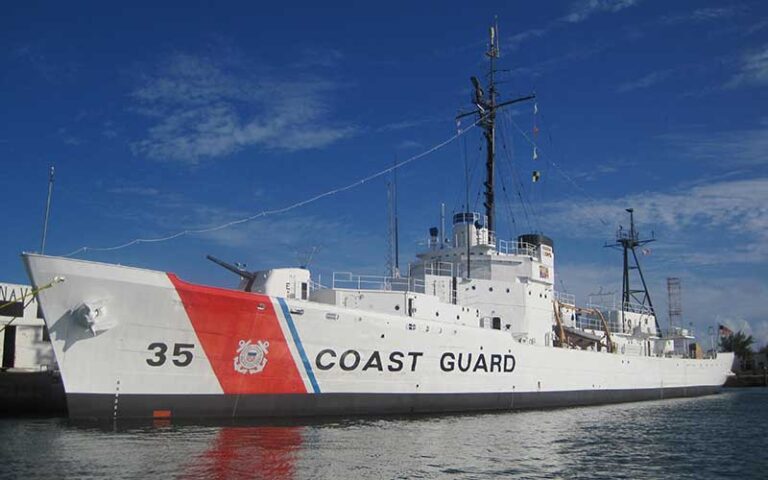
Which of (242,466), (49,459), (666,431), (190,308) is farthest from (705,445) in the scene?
(49,459)

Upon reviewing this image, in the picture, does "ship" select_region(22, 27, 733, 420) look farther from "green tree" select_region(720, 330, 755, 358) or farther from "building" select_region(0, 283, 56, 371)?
"green tree" select_region(720, 330, 755, 358)

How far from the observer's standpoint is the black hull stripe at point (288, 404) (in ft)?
51.2

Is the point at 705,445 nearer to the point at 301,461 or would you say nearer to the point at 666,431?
the point at 666,431

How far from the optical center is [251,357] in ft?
55.2

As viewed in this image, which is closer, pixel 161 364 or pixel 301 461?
pixel 301 461

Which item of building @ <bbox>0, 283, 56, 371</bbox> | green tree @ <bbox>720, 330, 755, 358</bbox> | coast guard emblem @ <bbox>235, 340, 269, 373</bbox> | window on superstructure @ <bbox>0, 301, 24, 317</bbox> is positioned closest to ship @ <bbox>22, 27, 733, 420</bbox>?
coast guard emblem @ <bbox>235, 340, 269, 373</bbox>

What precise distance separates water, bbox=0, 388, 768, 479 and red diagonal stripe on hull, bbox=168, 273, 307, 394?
113 centimetres

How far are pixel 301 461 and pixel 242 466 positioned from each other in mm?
1142

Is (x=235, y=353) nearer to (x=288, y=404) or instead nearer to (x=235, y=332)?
(x=235, y=332)

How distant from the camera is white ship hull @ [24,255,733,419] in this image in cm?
1550

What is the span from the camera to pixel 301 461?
12016 millimetres

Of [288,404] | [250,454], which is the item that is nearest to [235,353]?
[288,404]

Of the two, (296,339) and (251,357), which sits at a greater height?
(296,339)

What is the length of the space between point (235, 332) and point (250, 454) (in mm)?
4667
